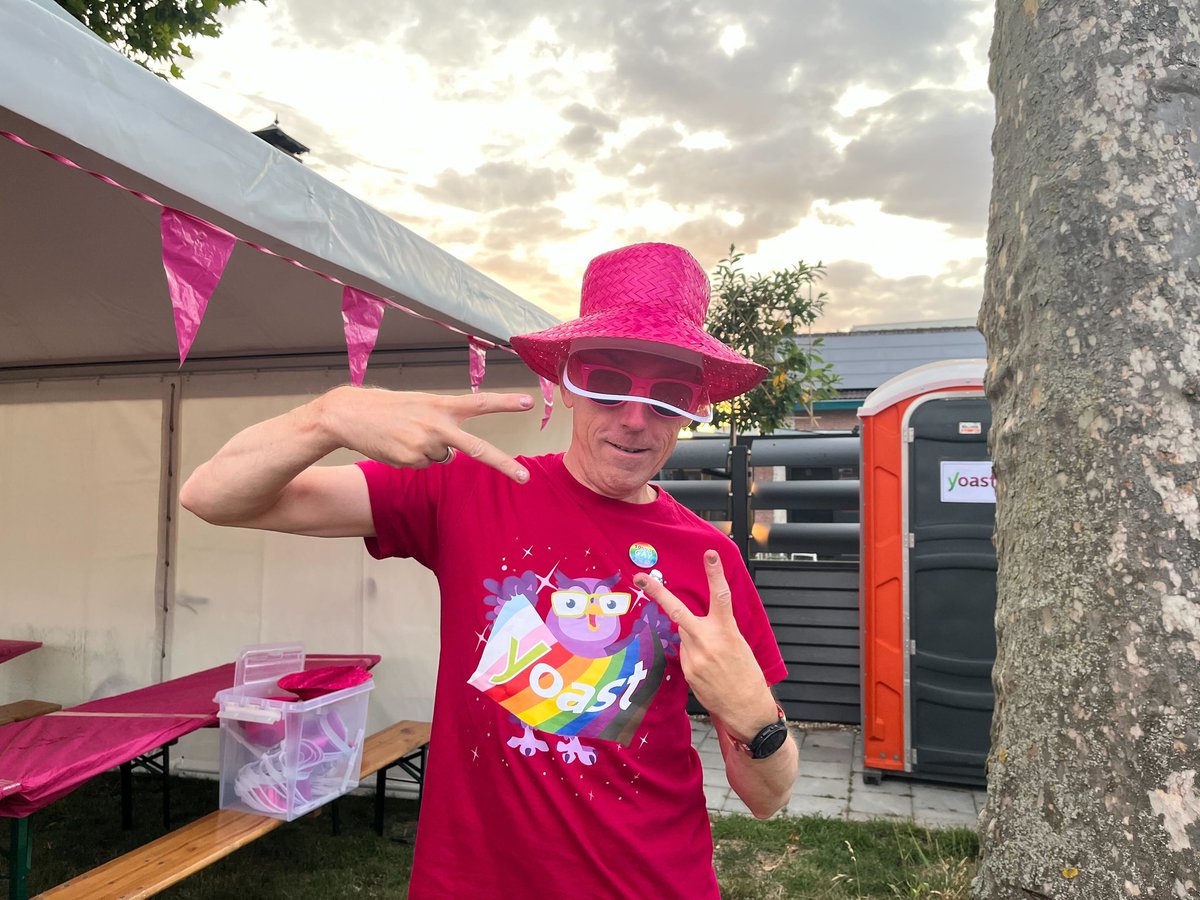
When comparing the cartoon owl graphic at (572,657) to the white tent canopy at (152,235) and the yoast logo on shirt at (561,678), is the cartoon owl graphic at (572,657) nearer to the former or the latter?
the yoast logo on shirt at (561,678)

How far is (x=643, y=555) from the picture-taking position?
1.64 metres

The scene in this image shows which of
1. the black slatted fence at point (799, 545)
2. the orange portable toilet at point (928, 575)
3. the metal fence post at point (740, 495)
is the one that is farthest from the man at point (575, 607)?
the metal fence post at point (740, 495)

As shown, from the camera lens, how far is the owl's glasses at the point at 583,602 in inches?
62.5

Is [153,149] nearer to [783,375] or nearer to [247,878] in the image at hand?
[247,878]

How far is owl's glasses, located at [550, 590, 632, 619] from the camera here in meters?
1.59

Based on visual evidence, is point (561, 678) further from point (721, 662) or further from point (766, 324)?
point (766, 324)

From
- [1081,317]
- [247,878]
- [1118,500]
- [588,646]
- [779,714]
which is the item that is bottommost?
[247,878]

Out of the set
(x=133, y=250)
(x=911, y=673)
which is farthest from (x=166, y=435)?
(x=911, y=673)

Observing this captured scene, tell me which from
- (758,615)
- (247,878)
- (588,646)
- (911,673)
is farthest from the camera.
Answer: (911,673)

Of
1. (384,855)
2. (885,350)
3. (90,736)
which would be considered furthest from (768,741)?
(885,350)

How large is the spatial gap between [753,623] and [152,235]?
2.83 m

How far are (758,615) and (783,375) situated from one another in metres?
6.40

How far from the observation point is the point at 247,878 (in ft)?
13.1

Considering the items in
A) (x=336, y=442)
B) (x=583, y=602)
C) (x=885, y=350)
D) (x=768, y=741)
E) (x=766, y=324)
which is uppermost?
(x=885, y=350)
